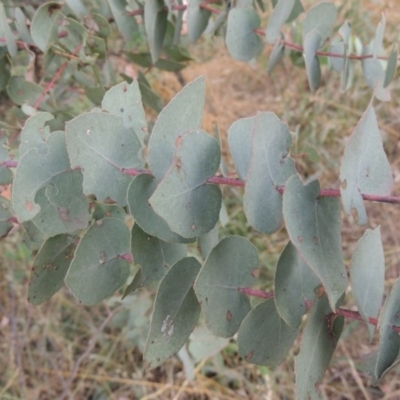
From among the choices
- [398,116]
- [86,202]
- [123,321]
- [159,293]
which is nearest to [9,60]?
[86,202]

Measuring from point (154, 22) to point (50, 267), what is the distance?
374 millimetres

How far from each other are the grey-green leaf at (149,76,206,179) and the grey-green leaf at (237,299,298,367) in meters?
0.16

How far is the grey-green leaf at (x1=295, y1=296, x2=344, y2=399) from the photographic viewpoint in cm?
46

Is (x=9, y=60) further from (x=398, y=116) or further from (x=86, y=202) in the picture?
(x=398, y=116)

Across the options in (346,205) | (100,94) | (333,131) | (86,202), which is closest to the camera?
(346,205)

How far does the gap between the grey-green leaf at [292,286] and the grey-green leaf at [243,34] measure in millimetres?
455

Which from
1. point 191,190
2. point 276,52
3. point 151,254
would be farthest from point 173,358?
point 191,190

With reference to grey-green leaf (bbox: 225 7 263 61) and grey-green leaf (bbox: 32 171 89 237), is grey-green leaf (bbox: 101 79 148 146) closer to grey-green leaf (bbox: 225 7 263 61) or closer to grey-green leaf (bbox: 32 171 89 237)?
grey-green leaf (bbox: 32 171 89 237)

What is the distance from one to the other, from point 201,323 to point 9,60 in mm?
836

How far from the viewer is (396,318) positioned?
0.45 meters

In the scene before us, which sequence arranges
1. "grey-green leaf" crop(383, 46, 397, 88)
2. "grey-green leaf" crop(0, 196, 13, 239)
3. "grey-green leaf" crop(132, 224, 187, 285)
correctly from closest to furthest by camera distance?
"grey-green leaf" crop(132, 224, 187, 285)
"grey-green leaf" crop(0, 196, 13, 239)
"grey-green leaf" crop(383, 46, 397, 88)

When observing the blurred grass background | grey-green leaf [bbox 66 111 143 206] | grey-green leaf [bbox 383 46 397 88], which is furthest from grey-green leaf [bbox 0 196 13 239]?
the blurred grass background

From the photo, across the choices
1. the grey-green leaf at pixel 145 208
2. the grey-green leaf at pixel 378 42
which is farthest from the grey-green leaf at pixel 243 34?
the grey-green leaf at pixel 145 208

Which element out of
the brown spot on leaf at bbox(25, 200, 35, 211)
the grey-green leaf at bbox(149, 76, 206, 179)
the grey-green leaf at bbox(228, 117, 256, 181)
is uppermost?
the grey-green leaf at bbox(149, 76, 206, 179)
